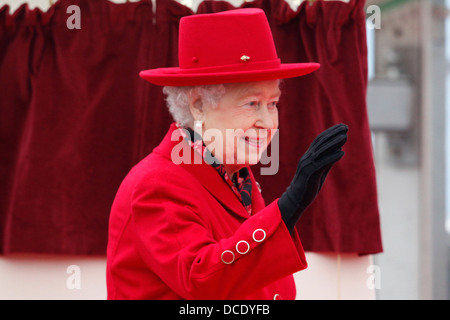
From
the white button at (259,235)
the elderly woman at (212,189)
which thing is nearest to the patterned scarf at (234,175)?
the elderly woman at (212,189)

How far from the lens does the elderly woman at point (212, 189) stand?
1.23m

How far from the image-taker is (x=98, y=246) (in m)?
2.18

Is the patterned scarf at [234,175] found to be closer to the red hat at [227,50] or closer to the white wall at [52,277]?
the red hat at [227,50]

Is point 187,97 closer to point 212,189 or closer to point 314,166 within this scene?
point 212,189

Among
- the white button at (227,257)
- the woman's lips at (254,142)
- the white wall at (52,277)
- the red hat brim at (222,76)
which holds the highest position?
the red hat brim at (222,76)

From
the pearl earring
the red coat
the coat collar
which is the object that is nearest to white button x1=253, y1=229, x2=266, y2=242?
the red coat

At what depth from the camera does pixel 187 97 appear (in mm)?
1455

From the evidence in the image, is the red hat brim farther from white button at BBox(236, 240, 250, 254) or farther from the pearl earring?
white button at BBox(236, 240, 250, 254)

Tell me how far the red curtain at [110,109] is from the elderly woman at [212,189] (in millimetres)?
684

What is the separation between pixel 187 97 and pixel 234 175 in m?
0.24

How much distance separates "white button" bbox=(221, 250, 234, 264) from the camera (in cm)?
121

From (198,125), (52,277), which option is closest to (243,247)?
(198,125)

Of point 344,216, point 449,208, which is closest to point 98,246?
point 344,216
